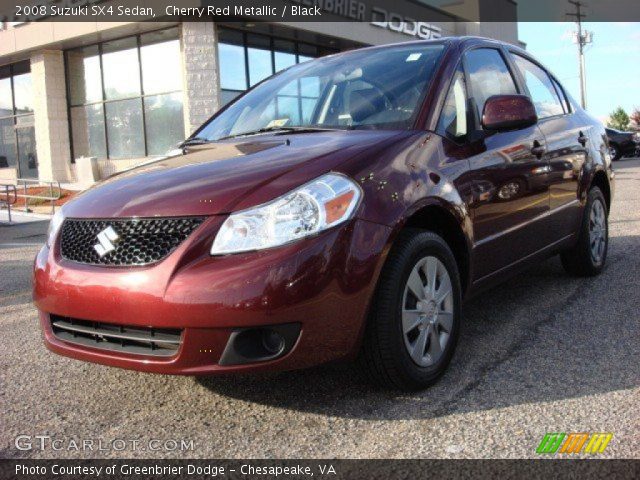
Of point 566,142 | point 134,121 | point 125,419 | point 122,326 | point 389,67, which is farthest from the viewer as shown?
point 134,121

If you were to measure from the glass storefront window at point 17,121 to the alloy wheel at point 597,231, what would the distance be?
20.4 metres

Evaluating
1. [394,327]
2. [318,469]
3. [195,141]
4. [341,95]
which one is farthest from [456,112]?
[318,469]

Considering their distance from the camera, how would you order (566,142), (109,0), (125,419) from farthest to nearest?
(109,0) → (566,142) → (125,419)

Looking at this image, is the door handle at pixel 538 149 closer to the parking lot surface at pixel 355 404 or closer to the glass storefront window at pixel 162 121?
the parking lot surface at pixel 355 404

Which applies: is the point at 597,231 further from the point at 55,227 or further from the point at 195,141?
the point at 55,227

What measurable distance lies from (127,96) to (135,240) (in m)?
17.9

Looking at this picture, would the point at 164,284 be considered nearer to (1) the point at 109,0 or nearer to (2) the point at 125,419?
(2) the point at 125,419

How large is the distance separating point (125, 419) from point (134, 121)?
17.6 m

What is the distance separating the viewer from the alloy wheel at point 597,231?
16.0 feet

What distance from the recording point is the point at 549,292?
457 cm

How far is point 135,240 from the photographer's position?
96.9 inches

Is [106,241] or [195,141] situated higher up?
[195,141]

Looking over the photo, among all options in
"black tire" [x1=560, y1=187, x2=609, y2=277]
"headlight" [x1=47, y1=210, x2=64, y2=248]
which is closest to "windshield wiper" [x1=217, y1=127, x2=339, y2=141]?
"headlight" [x1=47, y1=210, x2=64, y2=248]

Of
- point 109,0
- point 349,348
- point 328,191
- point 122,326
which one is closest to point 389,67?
point 328,191
